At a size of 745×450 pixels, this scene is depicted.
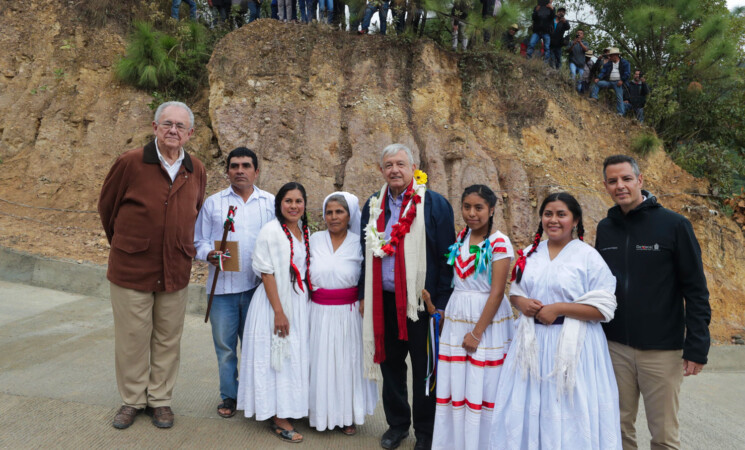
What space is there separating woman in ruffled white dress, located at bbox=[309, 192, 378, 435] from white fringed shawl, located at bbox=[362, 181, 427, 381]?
0.13 m

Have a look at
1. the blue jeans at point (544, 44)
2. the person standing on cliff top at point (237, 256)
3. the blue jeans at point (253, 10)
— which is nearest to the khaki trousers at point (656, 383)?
the person standing on cliff top at point (237, 256)

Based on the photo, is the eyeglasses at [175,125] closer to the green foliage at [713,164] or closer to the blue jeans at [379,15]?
the blue jeans at [379,15]

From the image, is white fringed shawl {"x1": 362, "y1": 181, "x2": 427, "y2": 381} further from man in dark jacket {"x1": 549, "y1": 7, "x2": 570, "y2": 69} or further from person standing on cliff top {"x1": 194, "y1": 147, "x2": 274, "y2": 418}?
man in dark jacket {"x1": 549, "y1": 7, "x2": 570, "y2": 69}

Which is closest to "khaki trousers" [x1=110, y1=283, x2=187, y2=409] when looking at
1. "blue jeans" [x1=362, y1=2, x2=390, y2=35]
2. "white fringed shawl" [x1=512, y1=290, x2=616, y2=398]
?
"white fringed shawl" [x1=512, y1=290, x2=616, y2=398]

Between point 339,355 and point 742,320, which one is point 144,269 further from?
point 742,320

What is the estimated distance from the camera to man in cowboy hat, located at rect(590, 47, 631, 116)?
1091 centimetres

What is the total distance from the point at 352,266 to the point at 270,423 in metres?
1.37

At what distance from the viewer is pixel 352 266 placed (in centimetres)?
370

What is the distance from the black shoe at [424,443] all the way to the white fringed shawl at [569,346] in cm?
104

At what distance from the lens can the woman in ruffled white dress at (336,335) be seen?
3625 mm

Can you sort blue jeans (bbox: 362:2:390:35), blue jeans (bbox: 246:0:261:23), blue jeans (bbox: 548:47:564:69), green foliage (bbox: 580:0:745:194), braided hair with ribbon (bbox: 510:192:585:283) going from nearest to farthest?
braided hair with ribbon (bbox: 510:192:585:283)
blue jeans (bbox: 362:2:390:35)
blue jeans (bbox: 246:0:261:23)
green foliage (bbox: 580:0:745:194)
blue jeans (bbox: 548:47:564:69)

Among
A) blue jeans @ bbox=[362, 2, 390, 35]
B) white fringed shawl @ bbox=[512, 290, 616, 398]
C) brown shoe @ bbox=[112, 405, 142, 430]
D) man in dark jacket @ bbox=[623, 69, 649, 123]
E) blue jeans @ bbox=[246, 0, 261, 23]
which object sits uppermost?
blue jeans @ bbox=[246, 0, 261, 23]

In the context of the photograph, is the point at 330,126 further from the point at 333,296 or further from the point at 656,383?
the point at 656,383

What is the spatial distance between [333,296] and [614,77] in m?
10.1
